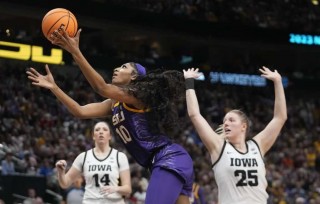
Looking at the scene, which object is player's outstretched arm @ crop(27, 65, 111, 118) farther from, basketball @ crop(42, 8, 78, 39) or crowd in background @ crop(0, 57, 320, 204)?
crowd in background @ crop(0, 57, 320, 204)

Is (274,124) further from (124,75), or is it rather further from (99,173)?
(99,173)

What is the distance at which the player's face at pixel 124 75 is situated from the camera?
6.27 metres

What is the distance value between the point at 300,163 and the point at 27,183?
12.3 m

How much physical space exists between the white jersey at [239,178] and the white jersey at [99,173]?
8.83 feet

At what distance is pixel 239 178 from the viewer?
622 cm

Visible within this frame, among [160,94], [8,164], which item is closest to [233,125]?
[160,94]

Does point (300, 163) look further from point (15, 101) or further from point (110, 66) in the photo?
point (15, 101)

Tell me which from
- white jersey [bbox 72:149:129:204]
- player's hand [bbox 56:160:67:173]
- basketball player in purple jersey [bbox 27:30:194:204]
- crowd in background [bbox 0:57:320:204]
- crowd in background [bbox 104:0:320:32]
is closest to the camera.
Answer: basketball player in purple jersey [bbox 27:30:194:204]

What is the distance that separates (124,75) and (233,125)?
3.61ft

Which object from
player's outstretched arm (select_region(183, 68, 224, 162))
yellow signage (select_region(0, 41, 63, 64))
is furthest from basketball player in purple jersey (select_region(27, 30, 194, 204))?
yellow signage (select_region(0, 41, 63, 64))

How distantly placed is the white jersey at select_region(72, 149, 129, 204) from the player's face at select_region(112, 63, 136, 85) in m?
2.74

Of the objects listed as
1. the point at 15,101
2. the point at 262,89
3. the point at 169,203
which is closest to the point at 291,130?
the point at 262,89

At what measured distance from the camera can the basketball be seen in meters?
6.27

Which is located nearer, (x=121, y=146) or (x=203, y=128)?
(x=203, y=128)
